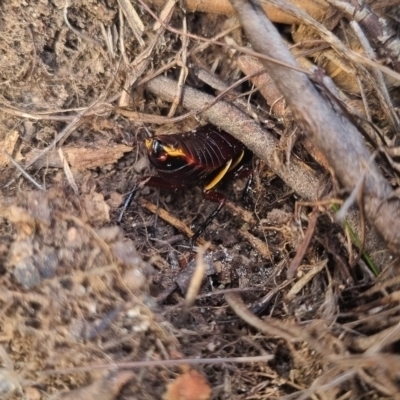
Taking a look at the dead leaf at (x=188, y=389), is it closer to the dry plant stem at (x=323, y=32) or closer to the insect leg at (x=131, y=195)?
the insect leg at (x=131, y=195)

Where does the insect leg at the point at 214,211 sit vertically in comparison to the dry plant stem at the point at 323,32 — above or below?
below

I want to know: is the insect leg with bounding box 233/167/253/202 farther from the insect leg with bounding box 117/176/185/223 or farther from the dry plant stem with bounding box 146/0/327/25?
the dry plant stem with bounding box 146/0/327/25

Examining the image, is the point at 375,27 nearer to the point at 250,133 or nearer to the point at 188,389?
the point at 250,133

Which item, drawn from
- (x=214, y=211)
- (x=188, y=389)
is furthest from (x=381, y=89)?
(x=188, y=389)

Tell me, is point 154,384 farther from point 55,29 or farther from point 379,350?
point 55,29

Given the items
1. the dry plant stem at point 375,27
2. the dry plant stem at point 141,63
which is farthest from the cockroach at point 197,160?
the dry plant stem at point 375,27

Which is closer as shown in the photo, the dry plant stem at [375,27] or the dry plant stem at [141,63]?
the dry plant stem at [375,27]

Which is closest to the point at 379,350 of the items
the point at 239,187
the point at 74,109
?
the point at 239,187
